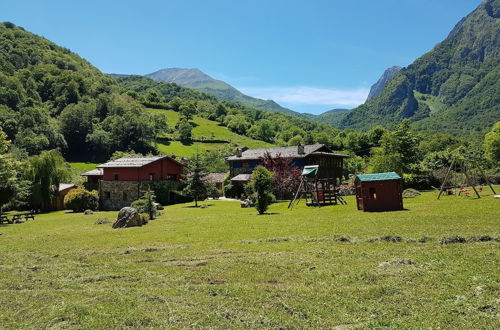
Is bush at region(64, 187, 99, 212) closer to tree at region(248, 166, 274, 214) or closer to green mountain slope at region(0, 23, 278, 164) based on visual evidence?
tree at region(248, 166, 274, 214)

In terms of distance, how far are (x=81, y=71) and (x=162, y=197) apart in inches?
5275

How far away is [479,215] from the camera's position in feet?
67.4

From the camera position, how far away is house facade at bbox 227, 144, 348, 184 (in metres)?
58.7

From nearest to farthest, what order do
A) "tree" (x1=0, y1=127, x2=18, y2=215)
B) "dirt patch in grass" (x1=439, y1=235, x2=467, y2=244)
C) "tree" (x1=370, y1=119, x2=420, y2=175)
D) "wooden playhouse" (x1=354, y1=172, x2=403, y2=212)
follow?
"dirt patch in grass" (x1=439, y1=235, x2=467, y2=244) < "wooden playhouse" (x1=354, y1=172, x2=403, y2=212) < "tree" (x1=0, y1=127, x2=18, y2=215) < "tree" (x1=370, y1=119, x2=420, y2=175)

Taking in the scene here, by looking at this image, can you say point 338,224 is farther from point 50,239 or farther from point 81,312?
point 50,239

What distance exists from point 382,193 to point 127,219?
2021cm

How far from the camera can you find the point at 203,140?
136000mm

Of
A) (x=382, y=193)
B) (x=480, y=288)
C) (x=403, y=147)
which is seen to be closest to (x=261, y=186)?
(x=382, y=193)

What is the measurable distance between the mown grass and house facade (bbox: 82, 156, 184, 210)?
51796mm

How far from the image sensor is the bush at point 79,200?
4962cm

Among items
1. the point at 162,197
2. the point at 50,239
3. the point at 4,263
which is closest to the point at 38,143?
the point at 162,197

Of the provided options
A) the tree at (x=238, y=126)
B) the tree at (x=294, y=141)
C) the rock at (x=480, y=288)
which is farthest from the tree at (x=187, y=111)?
the rock at (x=480, y=288)

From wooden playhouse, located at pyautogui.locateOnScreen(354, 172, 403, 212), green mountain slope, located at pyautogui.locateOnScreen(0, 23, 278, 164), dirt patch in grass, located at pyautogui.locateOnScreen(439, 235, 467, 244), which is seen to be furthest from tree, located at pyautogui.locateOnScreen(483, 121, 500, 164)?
green mountain slope, located at pyautogui.locateOnScreen(0, 23, 278, 164)

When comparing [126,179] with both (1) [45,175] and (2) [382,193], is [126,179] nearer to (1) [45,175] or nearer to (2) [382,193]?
(1) [45,175]
